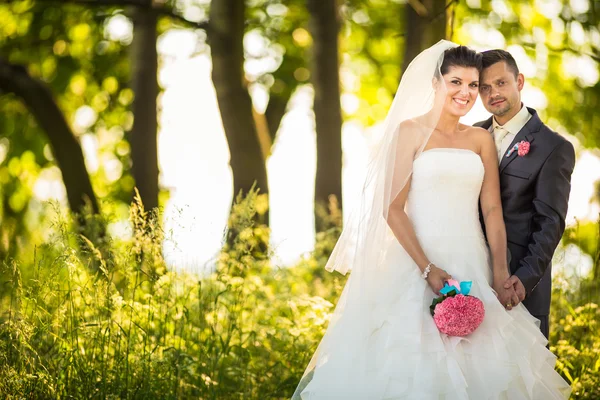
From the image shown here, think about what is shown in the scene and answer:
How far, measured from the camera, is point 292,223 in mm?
9328

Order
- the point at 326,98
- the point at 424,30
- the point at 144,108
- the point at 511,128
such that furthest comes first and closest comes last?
the point at 326,98 < the point at 144,108 < the point at 424,30 < the point at 511,128

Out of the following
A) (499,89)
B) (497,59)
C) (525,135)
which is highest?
(497,59)

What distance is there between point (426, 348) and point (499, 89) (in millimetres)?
1629

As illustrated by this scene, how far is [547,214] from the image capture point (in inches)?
194

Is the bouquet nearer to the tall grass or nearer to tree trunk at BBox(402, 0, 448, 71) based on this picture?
the tall grass

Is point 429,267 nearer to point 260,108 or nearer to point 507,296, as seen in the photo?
point 507,296

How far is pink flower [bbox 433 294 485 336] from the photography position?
4.53 metres

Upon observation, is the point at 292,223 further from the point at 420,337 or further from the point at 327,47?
the point at 420,337

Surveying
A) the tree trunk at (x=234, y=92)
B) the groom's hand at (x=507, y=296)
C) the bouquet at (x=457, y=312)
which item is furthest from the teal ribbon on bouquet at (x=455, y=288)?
the tree trunk at (x=234, y=92)

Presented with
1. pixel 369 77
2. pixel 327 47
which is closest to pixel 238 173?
pixel 327 47

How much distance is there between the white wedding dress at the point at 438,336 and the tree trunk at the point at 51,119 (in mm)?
6391

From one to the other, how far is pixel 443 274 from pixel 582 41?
1013cm

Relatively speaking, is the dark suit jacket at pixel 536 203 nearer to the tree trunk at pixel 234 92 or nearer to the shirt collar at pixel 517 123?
the shirt collar at pixel 517 123

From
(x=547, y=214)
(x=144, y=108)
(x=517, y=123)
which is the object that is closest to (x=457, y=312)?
(x=547, y=214)
